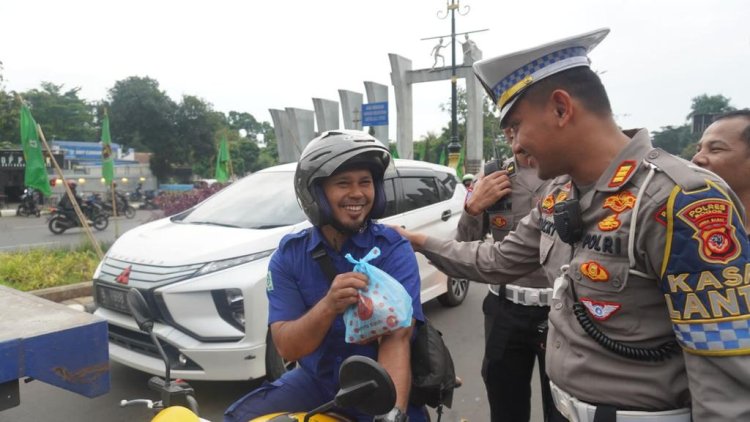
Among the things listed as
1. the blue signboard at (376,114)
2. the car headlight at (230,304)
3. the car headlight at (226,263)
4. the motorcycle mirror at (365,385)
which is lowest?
the car headlight at (230,304)

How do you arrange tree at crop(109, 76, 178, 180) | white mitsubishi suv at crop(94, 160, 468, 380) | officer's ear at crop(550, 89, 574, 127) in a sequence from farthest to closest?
tree at crop(109, 76, 178, 180) < white mitsubishi suv at crop(94, 160, 468, 380) < officer's ear at crop(550, 89, 574, 127)

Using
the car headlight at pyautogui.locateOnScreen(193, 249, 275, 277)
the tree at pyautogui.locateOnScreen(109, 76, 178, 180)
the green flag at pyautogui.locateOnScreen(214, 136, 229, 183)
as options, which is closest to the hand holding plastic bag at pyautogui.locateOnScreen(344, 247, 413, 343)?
the car headlight at pyautogui.locateOnScreen(193, 249, 275, 277)

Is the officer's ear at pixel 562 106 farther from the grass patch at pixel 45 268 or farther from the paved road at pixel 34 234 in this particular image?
the paved road at pixel 34 234

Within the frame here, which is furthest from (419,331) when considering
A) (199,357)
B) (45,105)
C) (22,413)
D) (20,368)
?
(45,105)

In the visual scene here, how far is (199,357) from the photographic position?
128 inches

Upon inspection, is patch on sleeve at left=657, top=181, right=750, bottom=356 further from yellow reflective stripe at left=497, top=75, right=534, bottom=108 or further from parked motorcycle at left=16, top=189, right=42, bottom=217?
parked motorcycle at left=16, top=189, right=42, bottom=217

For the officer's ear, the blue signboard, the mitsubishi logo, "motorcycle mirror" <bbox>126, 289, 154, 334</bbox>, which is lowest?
the mitsubishi logo

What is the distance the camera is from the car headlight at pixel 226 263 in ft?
11.3

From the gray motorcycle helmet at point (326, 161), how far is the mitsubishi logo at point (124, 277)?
2.32 m

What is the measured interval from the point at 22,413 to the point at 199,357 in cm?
135

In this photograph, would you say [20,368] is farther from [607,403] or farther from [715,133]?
[715,133]

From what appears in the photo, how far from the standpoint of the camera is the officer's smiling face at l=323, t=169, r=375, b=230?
1.80 m

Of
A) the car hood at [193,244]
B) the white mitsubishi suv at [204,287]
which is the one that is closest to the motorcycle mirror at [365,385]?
the white mitsubishi suv at [204,287]

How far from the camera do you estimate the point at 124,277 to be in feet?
11.8
